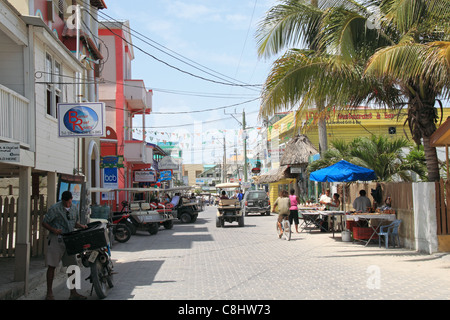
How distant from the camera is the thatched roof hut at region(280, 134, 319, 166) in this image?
29516 millimetres

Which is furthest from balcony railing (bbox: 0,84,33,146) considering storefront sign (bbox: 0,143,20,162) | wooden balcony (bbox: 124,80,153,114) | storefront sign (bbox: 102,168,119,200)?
wooden balcony (bbox: 124,80,153,114)

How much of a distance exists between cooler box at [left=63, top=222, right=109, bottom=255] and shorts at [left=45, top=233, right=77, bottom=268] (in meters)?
0.37

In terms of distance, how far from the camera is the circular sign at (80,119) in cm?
1194

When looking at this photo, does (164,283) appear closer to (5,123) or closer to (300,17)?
(5,123)

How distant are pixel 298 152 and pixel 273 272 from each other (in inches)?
786

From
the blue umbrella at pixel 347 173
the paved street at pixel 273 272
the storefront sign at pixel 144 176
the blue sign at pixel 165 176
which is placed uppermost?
the blue sign at pixel 165 176

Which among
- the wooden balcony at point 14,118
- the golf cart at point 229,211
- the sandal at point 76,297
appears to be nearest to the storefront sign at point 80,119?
the wooden balcony at point 14,118

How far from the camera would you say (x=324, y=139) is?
2202 cm

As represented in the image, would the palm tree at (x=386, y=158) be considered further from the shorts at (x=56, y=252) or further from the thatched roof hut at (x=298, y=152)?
the shorts at (x=56, y=252)

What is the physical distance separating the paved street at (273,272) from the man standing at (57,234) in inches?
21.9

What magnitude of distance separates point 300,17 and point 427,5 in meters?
3.52

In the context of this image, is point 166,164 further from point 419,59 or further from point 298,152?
point 419,59

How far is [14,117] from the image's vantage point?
9.56 meters

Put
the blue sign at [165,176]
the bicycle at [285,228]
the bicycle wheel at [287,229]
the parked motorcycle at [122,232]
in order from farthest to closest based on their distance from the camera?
the blue sign at [165,176]
the parked motorcycle at [122,232]
the bicycle at [285,228]
the bicycle wheel at [287,229]
